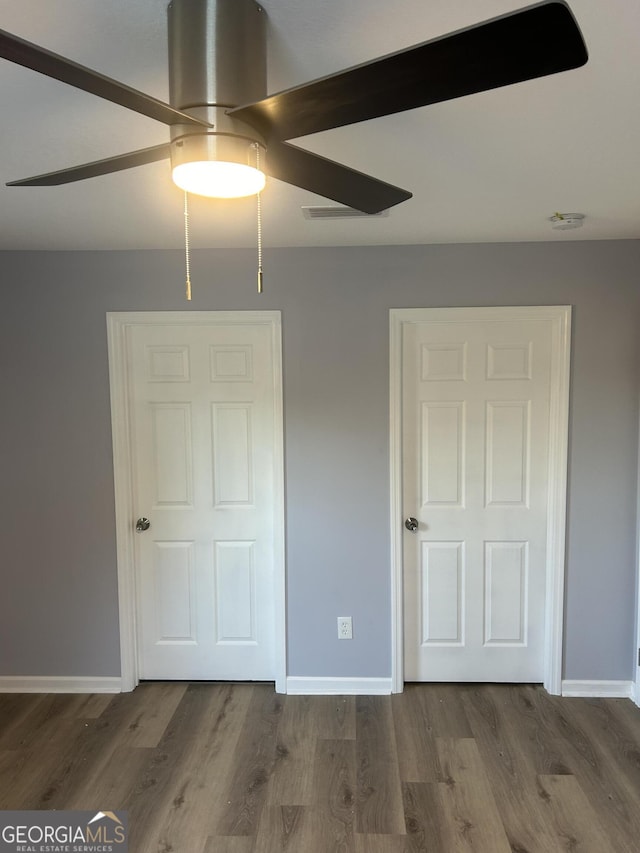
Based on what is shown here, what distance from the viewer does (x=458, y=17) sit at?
103 centimetres

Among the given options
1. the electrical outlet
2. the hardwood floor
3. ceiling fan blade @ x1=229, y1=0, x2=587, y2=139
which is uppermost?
ceiling fan blade @ x1=229, y1=0, x2=587, y2=139

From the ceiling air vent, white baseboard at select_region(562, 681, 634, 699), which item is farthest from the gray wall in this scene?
the ceiling air vent

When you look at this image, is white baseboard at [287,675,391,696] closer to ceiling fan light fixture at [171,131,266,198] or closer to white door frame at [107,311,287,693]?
white door frame at [107,311,287,693]

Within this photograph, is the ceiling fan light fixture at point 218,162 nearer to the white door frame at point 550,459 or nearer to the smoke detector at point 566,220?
the smoke detector at point 566,220

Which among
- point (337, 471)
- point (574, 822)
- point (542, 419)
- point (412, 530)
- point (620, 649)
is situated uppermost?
point (542, 419)

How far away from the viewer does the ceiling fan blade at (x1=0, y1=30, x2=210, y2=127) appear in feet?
2.39

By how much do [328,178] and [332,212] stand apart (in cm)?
109

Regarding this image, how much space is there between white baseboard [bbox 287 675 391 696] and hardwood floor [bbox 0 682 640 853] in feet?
0.14

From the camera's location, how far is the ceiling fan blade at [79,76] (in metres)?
0.73

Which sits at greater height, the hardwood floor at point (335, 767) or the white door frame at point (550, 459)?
the white door frame at point (550, 459)

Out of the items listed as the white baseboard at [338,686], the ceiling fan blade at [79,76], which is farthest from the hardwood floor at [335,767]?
the ceiling fan blade at [79,76]

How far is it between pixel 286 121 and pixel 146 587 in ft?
8.74

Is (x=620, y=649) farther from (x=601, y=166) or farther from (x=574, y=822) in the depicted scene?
(x=601, y=166)

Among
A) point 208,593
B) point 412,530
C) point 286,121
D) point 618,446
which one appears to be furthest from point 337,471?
point 286,121
